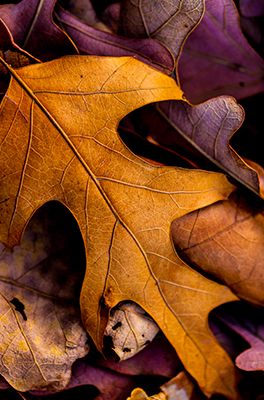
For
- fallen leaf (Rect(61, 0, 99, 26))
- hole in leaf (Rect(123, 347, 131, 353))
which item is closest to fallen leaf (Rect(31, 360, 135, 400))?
hole in leaf (Rect(123, 347, 131, 353))

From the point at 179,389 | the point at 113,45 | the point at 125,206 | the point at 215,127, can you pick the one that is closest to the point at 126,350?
the point at 179,389

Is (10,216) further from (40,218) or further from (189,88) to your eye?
(189,88)

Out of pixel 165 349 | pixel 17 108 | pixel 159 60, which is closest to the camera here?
pixel 17 108

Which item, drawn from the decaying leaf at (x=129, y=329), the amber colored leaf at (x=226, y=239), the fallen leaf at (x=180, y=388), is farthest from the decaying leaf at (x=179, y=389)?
the amber colored leaf at (x=226, y=239)

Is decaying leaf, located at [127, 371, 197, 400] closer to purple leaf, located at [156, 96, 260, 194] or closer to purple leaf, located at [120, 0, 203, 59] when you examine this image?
purple leaf, located at [156, 96, 260, 194]

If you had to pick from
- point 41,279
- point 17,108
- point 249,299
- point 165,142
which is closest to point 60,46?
point 17,108

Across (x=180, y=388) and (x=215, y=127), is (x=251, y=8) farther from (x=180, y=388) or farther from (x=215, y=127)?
(x=180, y=388)
